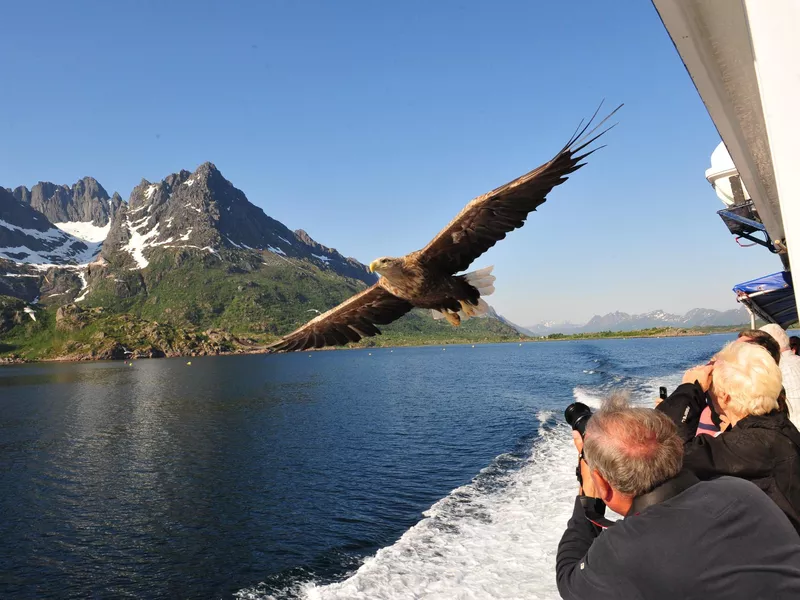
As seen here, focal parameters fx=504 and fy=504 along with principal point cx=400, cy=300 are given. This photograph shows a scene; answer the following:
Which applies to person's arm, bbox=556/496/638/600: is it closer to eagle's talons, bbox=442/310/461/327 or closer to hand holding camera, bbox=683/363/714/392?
hand holding camera, bbox=683/363/714/392

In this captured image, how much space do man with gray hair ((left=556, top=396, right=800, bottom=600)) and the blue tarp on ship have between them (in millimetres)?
7827

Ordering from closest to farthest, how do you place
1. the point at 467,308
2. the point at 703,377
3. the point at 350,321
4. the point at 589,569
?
the point at 589,569 → the point at 703,377 → the point at 467,308 → the point at 350,321

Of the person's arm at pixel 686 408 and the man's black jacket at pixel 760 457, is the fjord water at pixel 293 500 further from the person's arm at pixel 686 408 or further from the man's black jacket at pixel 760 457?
the man's black jacket at pixel 760 457

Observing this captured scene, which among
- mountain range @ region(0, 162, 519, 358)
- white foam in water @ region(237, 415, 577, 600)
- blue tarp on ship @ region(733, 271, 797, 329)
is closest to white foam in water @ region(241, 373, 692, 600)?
white foam in water @ region(237, 415, 577, 600)

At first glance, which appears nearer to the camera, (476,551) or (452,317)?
(452,317)

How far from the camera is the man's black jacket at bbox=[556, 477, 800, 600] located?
1.44 m

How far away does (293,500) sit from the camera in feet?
54.0

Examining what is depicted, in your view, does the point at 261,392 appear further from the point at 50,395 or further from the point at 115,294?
the point at 115,294

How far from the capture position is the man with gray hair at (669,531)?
4.75ft

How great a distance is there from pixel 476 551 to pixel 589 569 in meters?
9.89

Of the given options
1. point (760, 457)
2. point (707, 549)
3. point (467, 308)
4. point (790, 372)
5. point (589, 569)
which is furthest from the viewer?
point (467, 308)

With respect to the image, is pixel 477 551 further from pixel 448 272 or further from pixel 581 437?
pixel 581 437

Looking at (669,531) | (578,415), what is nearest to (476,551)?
(578,415)

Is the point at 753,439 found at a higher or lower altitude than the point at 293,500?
higher
